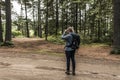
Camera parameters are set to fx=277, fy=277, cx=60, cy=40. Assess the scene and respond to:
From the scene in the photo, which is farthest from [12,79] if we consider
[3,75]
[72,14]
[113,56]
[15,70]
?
[72,14]

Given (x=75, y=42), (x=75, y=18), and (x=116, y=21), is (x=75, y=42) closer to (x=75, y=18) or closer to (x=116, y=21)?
(x=116, y=21)

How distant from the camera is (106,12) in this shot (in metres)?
28.0

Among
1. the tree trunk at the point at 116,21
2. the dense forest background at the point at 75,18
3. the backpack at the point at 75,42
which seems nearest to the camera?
the backpack at the point at 75,42

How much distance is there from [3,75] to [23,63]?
3.04 meters

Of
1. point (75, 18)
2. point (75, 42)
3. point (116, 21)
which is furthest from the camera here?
point (75, 18)

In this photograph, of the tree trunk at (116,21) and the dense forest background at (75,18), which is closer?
the tree trunk at (116,21)

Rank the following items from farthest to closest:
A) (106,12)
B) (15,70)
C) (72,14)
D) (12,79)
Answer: (72,14), (106,12), (15,70), (12,79)

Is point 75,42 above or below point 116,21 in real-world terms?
below

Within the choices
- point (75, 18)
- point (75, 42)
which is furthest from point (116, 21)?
point (75, 18)

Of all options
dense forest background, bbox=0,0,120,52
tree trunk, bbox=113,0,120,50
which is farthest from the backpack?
dense forest background, bbox=0,0,120,52

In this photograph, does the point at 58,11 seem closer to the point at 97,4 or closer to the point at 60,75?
the point at 97,4

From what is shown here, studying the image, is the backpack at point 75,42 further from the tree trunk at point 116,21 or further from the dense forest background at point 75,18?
the dense forest background at point 75,18

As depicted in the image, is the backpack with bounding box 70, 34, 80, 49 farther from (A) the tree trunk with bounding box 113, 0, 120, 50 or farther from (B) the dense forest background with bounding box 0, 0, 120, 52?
(B) the dense forest background with bounding box 0, 0, 120, 52

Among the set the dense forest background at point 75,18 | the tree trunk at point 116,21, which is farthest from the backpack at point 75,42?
the dense forest background at point 75,18
